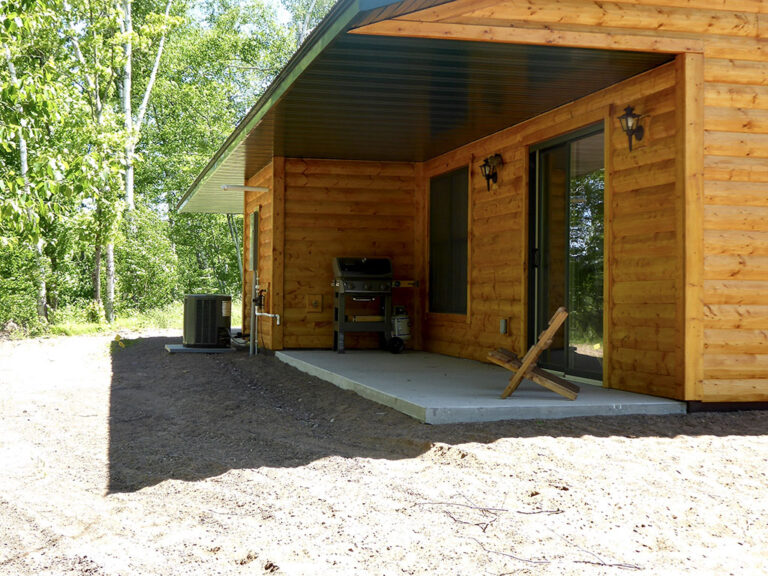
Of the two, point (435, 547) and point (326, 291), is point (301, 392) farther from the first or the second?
point (435, 547)

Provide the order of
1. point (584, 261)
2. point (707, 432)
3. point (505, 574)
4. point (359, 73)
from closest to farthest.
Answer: point (505, 574) → point (707, 432) → point (359, 73) → point (584, 261)

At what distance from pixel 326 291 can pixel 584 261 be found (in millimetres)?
4013

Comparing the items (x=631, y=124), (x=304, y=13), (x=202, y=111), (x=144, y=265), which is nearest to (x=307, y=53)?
(x=631, y=124)

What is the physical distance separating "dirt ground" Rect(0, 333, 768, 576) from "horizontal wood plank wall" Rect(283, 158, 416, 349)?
12.4 ft

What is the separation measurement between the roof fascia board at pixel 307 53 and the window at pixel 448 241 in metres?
2.57

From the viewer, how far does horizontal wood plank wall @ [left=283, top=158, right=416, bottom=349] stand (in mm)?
9508

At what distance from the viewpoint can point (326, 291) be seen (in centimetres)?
964

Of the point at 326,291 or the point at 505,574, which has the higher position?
the point at 326,291

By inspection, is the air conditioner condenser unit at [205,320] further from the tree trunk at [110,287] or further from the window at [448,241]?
the tree trunk at [110,287]

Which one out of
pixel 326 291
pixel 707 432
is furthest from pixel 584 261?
pixel 326 291

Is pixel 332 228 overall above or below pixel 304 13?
below

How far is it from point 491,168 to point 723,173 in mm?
2952

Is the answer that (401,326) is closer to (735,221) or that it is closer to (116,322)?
(735,221)

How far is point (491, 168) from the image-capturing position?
790 centimetres
